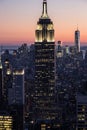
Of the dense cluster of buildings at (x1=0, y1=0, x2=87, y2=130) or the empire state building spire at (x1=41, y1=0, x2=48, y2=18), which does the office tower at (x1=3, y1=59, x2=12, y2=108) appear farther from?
the empire state building spire at (x1=41, y1=0, x2=48, y2=18)

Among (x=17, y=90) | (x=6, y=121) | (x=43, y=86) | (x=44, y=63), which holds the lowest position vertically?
(x=6, y=121)

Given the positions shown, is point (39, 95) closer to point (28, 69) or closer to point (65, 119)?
point (28, 69)

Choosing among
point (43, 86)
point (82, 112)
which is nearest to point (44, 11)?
point (43, 86)

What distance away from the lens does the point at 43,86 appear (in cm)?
2416


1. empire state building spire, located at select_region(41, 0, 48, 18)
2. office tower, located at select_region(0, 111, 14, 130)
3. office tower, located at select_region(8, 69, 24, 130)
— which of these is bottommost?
office tower, located at select_region(0, 111, 14, 130)

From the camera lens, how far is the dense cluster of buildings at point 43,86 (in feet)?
55.8

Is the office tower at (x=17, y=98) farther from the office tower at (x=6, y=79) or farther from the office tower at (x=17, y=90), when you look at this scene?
the office tower at (x=6, y=79)

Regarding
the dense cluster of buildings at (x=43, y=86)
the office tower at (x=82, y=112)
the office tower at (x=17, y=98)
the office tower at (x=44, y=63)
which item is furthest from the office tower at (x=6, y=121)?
the office tower at (x=44, y=63)

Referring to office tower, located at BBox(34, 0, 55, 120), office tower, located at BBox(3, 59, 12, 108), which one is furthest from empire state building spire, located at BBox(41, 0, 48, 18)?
office tower, located at BBox(3, 59, 12, 108)

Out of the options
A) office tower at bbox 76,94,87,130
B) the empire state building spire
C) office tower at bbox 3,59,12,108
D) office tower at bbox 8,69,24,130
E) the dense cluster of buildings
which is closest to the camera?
office tower at bbox 8,69,24,130

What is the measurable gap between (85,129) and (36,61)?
8197 millimetres

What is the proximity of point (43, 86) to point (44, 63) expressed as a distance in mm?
1095

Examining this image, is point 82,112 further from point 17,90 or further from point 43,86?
point 43,86

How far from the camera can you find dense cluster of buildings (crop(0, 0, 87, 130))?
17016 millimetres
